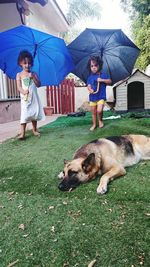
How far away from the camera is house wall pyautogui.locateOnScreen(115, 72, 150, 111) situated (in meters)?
9.88

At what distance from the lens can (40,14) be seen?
13.5 metres

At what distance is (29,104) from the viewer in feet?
19.4

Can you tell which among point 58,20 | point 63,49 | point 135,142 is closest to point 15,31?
point 63,49

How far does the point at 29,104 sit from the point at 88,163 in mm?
3042

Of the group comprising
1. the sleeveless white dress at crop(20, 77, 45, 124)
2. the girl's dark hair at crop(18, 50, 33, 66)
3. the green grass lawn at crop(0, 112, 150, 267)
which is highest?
the girl's dark hair at crop(18, 50, 33, 66)

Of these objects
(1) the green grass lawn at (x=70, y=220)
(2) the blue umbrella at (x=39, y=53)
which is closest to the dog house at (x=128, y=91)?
(2) the blue umbrella at (x=39, y=53)

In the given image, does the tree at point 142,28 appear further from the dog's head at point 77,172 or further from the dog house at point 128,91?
the dog's head at point 77,172

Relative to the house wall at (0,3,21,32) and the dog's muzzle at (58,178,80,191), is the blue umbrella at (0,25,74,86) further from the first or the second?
the house wall at (0,3,21,32)

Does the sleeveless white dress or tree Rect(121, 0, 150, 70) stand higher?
tree Rect(121, 0, 150, 70)

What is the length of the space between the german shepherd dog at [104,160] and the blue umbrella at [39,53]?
122 inches

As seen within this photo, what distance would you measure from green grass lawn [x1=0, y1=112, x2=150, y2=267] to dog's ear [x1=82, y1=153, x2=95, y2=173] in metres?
0.18

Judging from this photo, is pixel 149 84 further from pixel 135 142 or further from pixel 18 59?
pixel 135 142

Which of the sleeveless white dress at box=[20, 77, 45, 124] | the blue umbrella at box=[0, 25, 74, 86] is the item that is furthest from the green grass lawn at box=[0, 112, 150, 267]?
the blue umbrella at box=[0, 25, 74, 86]

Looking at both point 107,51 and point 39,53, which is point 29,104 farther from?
point 107,51
